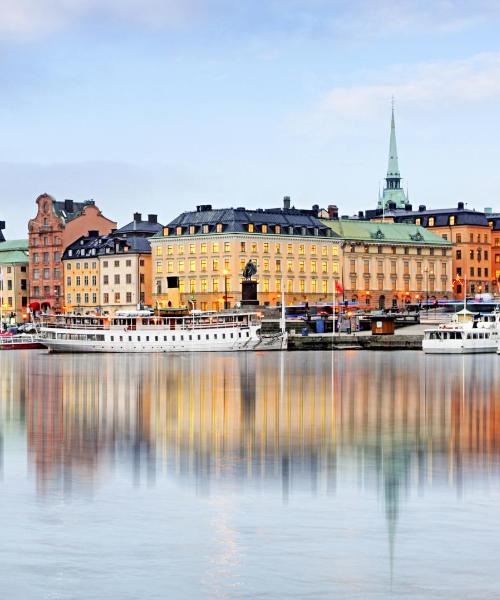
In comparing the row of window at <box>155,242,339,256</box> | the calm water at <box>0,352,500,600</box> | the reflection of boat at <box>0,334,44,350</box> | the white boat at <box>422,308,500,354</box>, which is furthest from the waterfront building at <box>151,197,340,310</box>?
the calm water at <box>0,352,500,600</box>

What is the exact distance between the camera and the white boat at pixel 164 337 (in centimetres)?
12812

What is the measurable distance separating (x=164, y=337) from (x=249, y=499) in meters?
104

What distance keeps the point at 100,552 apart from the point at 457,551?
5719mm

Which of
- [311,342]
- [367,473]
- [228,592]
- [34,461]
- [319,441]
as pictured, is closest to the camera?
[228,592]

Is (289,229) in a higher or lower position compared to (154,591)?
higher

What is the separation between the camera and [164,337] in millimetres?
128875

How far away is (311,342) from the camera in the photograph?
134 metres

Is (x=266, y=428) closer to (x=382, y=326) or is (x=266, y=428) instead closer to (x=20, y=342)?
(x=382, y=326)

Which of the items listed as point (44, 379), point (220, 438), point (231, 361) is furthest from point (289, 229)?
point (220, 438)

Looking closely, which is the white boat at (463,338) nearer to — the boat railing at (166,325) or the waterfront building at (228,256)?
the boat railing at (166,325)

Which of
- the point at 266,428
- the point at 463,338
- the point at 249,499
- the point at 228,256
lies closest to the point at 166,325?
the point at 463,338

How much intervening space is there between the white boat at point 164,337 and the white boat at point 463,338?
57.1 feet

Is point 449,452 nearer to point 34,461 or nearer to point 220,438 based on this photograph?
point 220,438

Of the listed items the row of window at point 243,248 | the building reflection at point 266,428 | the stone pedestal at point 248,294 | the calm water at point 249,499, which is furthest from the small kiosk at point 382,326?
the calm water at point 249,499
